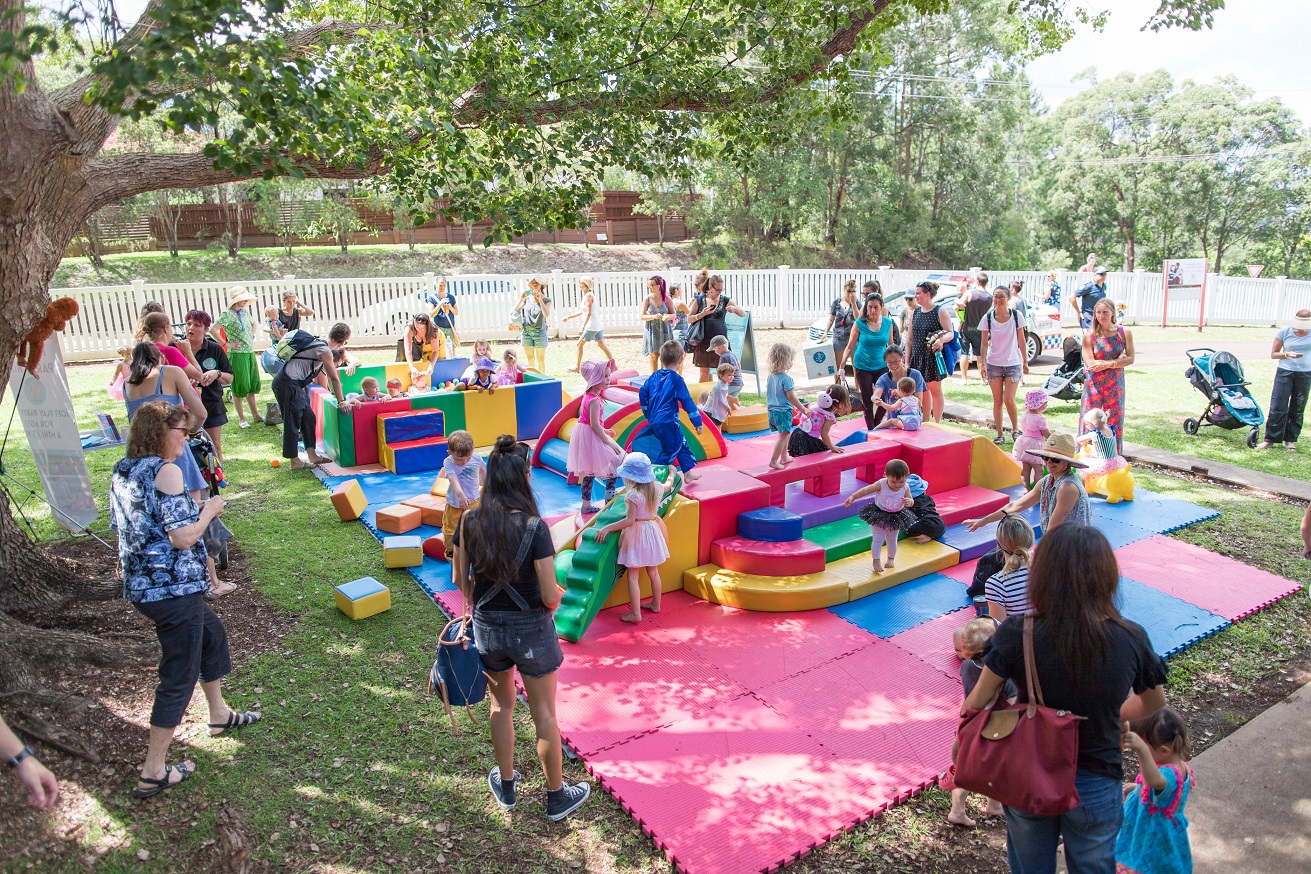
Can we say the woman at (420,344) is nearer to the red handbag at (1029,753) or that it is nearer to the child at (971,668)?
the child at (971,668)

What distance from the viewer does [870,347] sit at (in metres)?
9.96

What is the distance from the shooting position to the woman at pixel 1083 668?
2736mm

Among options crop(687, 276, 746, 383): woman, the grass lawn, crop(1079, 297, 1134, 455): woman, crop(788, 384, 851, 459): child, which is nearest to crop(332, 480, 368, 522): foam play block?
the grass lawn

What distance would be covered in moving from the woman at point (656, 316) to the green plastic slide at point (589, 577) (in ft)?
21.8

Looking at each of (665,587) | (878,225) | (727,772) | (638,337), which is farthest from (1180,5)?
(878,225)

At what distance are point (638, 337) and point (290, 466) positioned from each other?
10821mm

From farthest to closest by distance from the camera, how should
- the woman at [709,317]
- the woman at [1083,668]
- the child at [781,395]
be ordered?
the woman at [709,317] → the child at [781,395] → the woman at [1083,668]

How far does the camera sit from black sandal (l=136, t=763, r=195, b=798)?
4.23 metres

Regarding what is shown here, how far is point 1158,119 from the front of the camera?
36969 millimetres

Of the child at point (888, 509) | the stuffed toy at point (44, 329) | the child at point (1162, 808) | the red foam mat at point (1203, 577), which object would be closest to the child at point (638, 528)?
the child at point (888, 509)

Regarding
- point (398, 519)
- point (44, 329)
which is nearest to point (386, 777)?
point (398, 519)

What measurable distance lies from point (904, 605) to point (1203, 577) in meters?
2.49

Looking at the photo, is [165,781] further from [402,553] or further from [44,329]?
[44,329]

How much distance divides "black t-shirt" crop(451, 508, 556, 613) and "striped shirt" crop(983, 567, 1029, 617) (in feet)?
8.27
